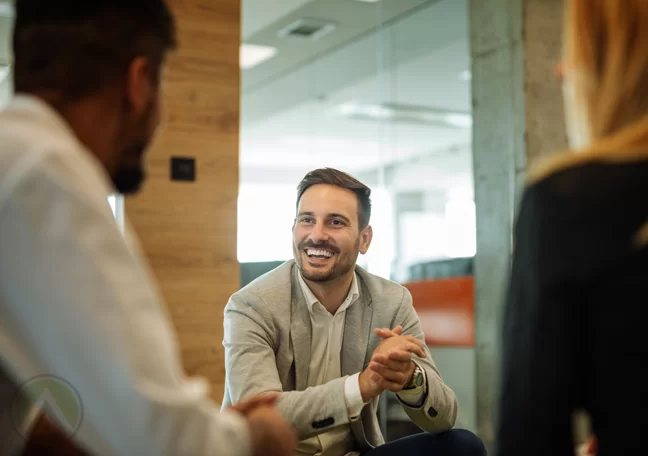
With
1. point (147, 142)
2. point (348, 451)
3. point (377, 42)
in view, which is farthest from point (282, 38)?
point (147, 142)

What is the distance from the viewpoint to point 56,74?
39.7 inches

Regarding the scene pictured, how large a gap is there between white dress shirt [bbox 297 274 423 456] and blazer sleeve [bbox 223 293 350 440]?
0.13m

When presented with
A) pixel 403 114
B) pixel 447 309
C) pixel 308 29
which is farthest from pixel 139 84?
pixel 403 114

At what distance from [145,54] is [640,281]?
0.64m

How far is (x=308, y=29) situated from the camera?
18.0ft

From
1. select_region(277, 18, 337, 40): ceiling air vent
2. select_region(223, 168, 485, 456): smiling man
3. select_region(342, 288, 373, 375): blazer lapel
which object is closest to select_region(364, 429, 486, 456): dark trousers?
select_region(223, 168, 485, 456): smiling man

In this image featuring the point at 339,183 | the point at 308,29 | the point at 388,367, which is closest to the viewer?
the point at 388,367

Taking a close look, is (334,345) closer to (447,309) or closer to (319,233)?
(319,233)

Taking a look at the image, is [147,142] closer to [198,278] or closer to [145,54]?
[145,54]

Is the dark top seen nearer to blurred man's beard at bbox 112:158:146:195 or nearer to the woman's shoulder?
the woman's shoulder

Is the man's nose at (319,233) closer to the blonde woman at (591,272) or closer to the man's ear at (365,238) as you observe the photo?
the man's ear at (365,238)

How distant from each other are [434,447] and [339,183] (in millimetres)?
854

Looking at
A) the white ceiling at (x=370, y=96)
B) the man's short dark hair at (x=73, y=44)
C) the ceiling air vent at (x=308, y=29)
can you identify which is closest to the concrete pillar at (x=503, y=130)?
the white ceiling at (x=370, y=96)

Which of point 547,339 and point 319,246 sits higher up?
point 319,246
